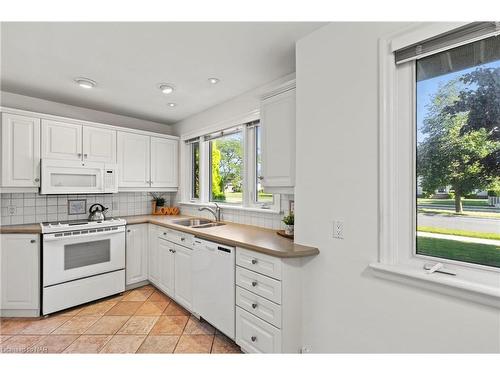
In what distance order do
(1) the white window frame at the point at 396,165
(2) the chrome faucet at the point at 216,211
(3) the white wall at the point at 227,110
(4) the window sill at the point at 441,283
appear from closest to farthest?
(4) the window sill at the point at 441,283 → (1) the white window frame at the point at 396,165 → (3) the white wall at the point at 227,110 → (2) the chrome faucet at the point at 216,211

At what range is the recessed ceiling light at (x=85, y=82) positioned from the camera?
97.7 inches

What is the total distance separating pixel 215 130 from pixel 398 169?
2.40 meters

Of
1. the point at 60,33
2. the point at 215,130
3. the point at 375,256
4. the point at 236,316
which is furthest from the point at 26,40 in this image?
the point at 375,256

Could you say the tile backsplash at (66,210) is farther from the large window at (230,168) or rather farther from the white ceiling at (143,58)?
the white ceiling at (143,58)

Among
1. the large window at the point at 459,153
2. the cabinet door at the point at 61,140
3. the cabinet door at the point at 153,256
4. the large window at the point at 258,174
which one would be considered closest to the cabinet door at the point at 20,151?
the cabinet door at the point at 61,140

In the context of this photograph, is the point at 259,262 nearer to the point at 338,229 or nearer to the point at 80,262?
the point at 338,229

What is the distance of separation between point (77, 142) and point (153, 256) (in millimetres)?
1675

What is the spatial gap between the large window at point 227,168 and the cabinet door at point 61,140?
1.64 meters

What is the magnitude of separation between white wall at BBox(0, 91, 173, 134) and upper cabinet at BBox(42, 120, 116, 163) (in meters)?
0.38

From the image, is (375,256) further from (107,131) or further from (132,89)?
(107,131)

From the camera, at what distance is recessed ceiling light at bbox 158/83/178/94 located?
8.69 ft

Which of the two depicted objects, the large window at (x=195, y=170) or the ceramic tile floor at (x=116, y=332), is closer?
the ceramic tile floor at (x=116, y=332)

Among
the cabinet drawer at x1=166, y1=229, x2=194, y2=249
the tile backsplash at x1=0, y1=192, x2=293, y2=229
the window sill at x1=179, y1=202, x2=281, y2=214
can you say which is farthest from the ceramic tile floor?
the window sill at x1=179, y1=202, x2=281, y2=214
